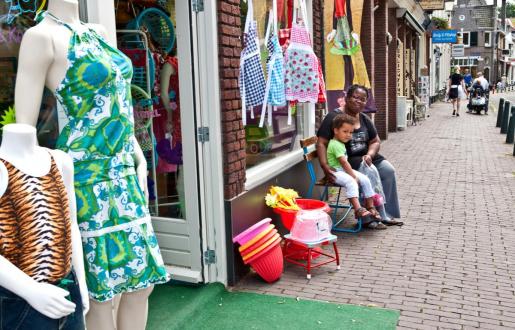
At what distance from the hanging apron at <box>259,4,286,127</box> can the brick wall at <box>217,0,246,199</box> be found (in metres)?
0.50

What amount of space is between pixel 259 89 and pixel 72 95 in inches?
107

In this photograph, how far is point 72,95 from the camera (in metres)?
2.34

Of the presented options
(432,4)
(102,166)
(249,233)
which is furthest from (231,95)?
(432,4)

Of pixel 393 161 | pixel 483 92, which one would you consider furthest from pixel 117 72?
pixel 483 92

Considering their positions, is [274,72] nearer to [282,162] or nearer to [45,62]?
[282,162]

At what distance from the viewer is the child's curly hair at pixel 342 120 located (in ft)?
19.5

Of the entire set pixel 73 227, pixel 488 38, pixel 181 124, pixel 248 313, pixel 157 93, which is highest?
pixel 488 38

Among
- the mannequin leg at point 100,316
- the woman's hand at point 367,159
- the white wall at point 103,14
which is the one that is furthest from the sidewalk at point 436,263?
the white wall at point 103,14

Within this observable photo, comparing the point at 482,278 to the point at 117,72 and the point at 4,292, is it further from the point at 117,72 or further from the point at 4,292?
the point at 4,292

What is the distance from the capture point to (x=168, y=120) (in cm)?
478

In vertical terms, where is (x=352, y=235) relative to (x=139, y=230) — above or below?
below

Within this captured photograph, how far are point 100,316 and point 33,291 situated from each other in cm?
74

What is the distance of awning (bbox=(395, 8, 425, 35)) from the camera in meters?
16.6

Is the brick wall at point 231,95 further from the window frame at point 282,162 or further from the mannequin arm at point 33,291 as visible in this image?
the mannequin arm at point 33,291
